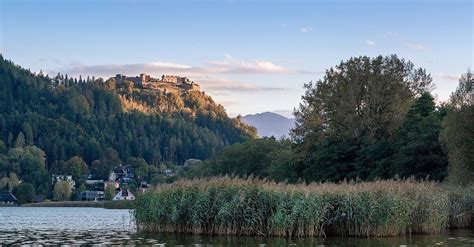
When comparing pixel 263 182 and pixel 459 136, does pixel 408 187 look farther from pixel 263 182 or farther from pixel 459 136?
pixel 459 136

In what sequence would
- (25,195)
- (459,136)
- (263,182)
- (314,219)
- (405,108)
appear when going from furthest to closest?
(25,195)
(405,108)
(459,136)
(263,182)
(314,219)

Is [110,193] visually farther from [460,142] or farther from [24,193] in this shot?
[460,142]

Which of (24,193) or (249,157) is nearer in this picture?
(249,157)

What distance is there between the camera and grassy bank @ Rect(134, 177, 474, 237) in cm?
3616

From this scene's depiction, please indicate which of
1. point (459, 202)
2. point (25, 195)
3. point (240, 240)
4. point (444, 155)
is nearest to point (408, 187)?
point (459, 202)

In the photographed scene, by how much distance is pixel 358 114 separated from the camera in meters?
69.1

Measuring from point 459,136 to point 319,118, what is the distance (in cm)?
1775

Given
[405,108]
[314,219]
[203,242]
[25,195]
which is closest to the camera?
[203,242]

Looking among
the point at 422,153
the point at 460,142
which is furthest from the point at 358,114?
the point at 460,142

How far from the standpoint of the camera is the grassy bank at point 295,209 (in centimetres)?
3616

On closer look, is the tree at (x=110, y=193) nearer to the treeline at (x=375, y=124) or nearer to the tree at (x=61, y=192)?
the tree at (x=61, y=192)

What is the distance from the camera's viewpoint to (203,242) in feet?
109

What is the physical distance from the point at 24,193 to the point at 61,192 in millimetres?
13481

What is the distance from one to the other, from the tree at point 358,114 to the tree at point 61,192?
116 meters
